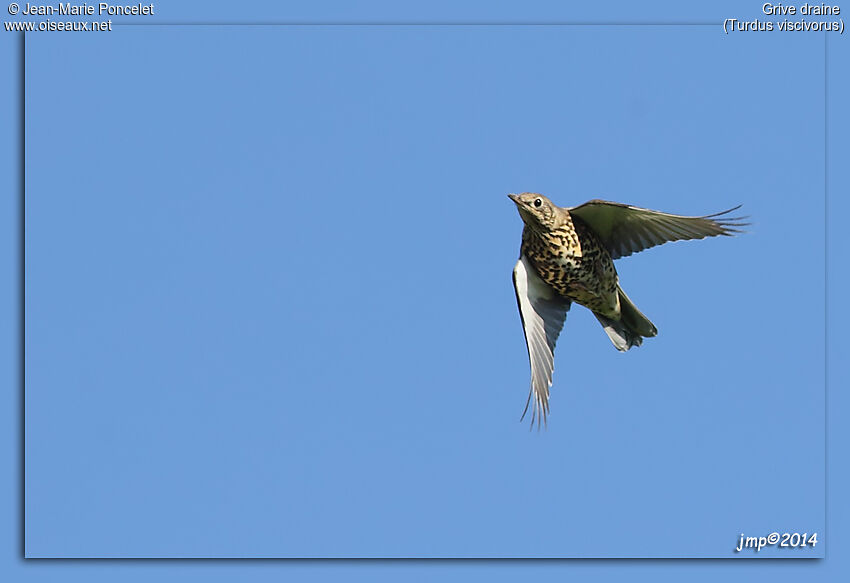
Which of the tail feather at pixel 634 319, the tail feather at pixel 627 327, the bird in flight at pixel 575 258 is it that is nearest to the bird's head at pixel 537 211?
the bird in flight at pixel 575 258

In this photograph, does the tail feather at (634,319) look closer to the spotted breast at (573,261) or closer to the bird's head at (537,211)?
the spotted breast at (573,261)

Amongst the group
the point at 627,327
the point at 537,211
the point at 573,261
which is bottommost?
the point at 627,327

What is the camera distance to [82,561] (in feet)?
39.1

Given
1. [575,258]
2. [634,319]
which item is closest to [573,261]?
[575,258]

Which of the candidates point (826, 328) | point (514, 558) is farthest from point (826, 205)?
point (514, 558)

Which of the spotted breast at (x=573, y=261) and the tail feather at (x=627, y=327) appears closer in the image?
the spotted breast at (x=573, y=261)

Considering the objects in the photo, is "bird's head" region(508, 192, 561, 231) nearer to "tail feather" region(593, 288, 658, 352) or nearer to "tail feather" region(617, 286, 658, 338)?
"tail feather" region(617, 286, 658, 338)

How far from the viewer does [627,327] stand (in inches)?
535

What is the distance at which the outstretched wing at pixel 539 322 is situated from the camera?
506 inches

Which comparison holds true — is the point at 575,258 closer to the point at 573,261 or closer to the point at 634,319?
the point at 573,261

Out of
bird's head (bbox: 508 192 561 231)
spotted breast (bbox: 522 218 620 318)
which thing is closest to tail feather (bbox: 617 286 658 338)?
spotted breast (bbox: 522 218 620 318)

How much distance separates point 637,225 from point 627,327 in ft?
4.20

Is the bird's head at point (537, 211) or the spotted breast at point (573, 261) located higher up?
the bird's head at point (537, 211)

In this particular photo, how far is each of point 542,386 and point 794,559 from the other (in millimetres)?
2440
